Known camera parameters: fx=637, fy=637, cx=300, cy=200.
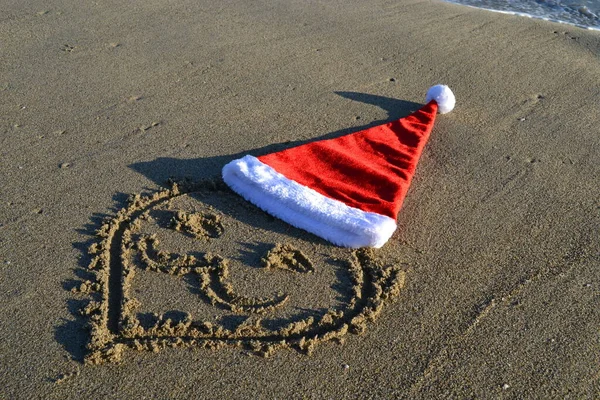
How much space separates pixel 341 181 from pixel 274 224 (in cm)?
48

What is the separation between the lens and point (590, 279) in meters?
2.92

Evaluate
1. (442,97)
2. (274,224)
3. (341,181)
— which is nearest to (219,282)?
(274,224)

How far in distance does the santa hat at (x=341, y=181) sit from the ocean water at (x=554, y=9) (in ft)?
11.0

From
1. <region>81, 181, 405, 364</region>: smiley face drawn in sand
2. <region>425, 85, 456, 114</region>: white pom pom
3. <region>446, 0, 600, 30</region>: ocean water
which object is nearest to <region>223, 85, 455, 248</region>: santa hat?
<region>81, 181, 405, 364</region>: smiley face drawn in sand

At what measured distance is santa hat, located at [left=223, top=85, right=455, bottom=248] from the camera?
10.0 ft

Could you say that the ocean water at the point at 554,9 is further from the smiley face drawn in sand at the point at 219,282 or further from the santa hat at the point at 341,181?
the smiley face drawn in sand at the point at 219,282

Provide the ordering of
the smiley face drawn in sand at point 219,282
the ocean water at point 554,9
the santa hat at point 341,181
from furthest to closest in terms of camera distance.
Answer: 1. the ocean water at point 554,9
2. the santa hat at point 341,181
3. the smiley face drawn in sand at point 219,282

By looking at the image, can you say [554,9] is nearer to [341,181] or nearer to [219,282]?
[341,181]

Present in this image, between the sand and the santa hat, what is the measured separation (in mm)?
80

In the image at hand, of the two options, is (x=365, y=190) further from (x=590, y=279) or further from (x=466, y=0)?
(x=466, y=0)

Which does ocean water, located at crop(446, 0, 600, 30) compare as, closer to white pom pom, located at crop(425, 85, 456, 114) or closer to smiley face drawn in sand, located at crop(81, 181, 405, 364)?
white pom pom, located at crop(425, 85, 456, 114)

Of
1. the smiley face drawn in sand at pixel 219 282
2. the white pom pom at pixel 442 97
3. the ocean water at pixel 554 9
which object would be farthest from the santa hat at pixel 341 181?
the ocean water at pixel 554 9

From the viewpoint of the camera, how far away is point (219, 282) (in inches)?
110

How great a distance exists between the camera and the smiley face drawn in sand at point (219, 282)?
2562 millimetres
